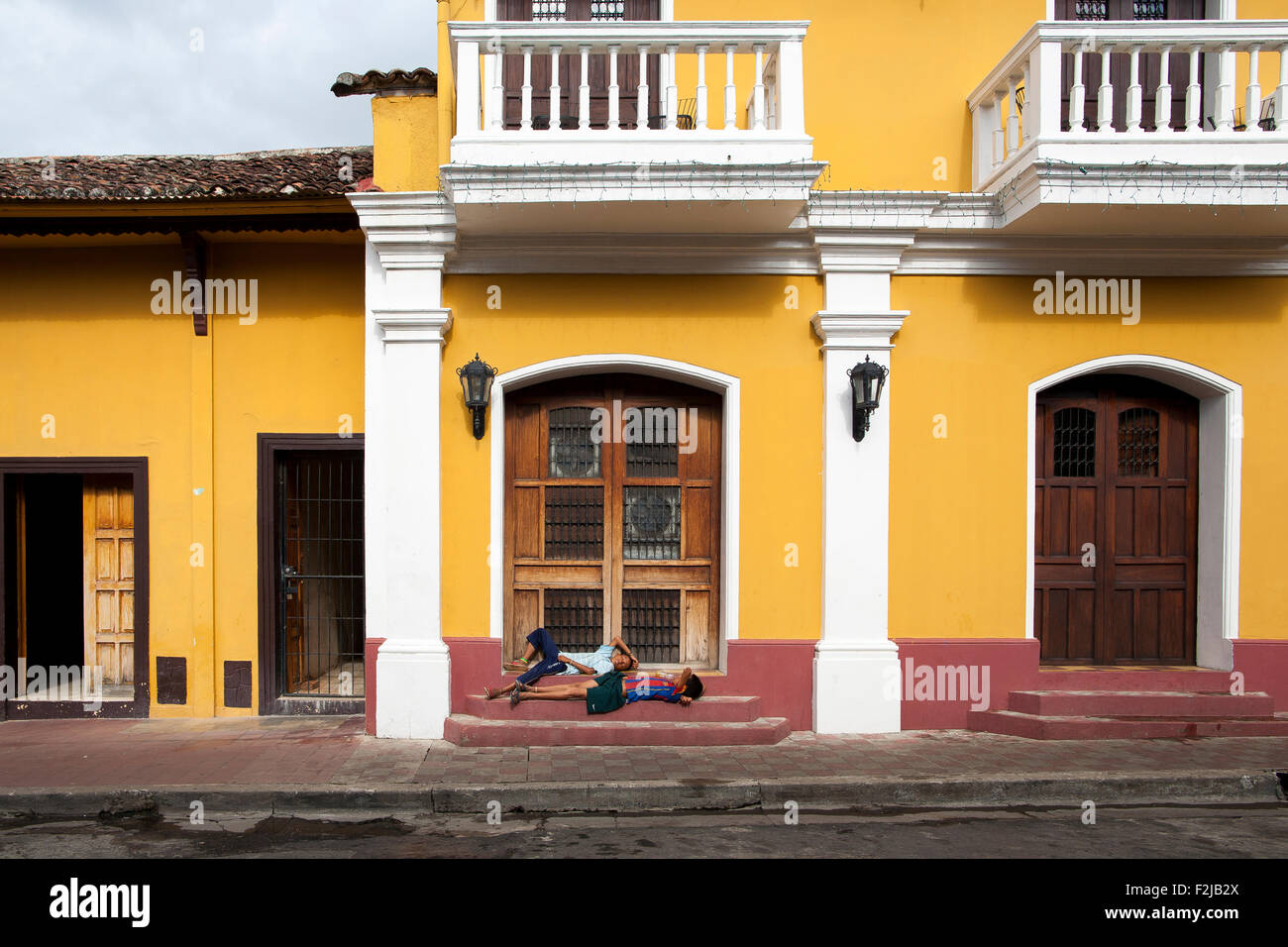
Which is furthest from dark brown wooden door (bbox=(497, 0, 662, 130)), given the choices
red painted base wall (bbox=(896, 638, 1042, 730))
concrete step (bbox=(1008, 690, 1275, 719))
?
concrete step (bbox=(1008, 690, 1275, 719))

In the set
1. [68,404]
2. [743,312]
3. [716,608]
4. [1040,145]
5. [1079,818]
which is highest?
[1040,145]

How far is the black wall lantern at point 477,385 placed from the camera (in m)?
6.86

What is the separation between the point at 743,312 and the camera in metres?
7.14

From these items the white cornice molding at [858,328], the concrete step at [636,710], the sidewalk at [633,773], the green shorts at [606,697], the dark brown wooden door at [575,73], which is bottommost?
the sidewalk at [633,773]

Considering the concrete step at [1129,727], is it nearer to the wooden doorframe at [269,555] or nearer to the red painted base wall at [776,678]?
the red painted base wall at [776,678]

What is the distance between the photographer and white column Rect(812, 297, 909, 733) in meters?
6.99

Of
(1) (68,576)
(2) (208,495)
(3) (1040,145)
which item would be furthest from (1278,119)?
(1) (68,576)

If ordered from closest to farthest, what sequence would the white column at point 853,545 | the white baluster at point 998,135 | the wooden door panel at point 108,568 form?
the white column at point 853,545
the white baluster at point 998,135
the wooden door panel at point 108,568

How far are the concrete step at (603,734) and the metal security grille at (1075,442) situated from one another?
3383 mm

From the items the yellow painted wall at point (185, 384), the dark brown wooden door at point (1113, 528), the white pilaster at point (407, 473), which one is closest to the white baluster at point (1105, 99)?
the dark brown wooden door at point (1113, 528)

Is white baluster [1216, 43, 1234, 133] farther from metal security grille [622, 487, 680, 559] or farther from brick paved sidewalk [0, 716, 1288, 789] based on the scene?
metal security grille [622, 487, 680, 559]

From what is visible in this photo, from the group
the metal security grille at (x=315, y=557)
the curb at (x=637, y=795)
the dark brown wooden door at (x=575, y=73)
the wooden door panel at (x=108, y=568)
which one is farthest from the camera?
the wooden door panel at (x=108, y=568)

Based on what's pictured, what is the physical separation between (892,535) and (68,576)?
309 inches
